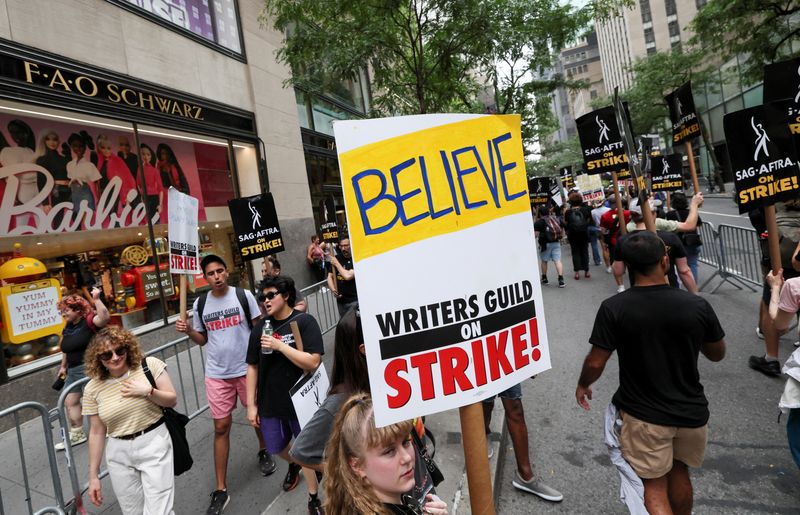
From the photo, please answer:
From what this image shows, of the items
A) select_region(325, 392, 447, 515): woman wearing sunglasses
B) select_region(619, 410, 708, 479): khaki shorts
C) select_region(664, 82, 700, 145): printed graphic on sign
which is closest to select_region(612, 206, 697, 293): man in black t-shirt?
select_region(664, 82, 700, 145): printed graphic on sign

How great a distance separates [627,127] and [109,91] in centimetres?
826

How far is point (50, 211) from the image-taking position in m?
6.90

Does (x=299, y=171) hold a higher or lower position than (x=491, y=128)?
higher

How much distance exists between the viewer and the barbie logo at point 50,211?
641cm

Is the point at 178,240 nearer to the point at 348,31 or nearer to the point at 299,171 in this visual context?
the point at 348,31

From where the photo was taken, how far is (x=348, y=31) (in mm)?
8156

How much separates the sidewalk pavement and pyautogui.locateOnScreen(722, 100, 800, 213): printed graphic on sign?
3.08 metres

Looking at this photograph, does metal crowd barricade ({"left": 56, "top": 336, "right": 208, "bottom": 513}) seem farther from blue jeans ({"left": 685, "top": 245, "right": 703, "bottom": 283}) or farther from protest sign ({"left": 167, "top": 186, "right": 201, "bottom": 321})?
blue jeans ({"left": 685, "top": 245, "right": 703, "bottom": 283})

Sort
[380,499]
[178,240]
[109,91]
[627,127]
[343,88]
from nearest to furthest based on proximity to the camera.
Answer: [380,499] < [178,240] < [627,127] < [109,91] < [343,88]

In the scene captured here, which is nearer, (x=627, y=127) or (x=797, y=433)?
(x=797, y=433)

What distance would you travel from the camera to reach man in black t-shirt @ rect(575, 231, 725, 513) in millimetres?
2434

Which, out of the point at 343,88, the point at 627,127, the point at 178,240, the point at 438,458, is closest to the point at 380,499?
the point at 438,458

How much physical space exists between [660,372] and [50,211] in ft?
27.7

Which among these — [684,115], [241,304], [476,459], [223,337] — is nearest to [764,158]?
[684,115]
